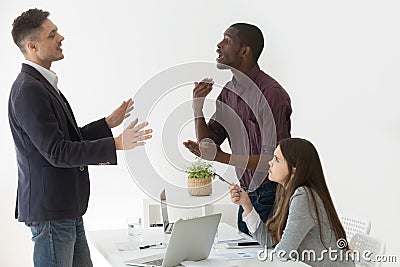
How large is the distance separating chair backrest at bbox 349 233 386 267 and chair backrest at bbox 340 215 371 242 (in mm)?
125

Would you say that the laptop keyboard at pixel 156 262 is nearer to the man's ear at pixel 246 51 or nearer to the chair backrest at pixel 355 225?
the chair backrest at pixel 355 225

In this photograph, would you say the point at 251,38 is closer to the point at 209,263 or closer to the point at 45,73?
the point at 45,73

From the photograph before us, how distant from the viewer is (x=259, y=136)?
319 centimetres

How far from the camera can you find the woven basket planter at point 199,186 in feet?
14.2

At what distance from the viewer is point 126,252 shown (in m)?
2.65

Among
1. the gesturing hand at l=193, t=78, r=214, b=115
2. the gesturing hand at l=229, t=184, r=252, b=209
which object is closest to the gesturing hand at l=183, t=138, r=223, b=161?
the gesturing hand at l=193, t=78, r=214, b=115

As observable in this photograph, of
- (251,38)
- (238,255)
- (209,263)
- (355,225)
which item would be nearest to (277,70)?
(251,38)

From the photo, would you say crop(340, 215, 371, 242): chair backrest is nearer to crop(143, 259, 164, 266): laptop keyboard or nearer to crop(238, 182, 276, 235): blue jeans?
crop(238, 182, 276, 235): blue jeans

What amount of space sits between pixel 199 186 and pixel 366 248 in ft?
5.61

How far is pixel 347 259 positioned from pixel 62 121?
1240mm

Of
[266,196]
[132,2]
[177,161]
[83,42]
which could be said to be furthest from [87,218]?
[266,196]

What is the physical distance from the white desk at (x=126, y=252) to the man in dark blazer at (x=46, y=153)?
137 millimetres

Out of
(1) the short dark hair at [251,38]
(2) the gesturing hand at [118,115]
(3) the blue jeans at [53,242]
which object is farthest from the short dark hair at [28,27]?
(1) the short dark hair at [251,38]

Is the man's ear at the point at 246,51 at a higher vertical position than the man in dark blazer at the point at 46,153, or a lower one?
higher
